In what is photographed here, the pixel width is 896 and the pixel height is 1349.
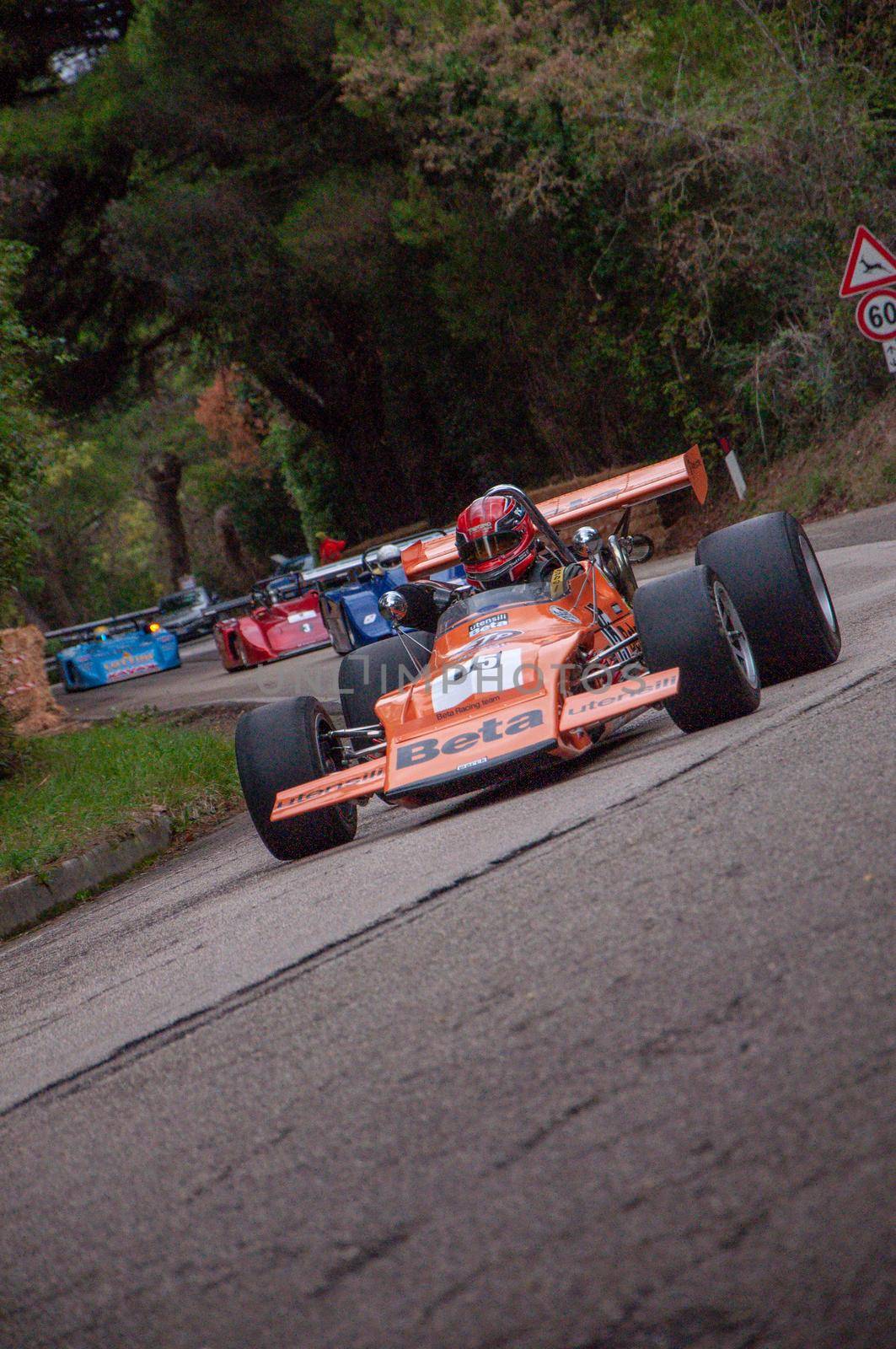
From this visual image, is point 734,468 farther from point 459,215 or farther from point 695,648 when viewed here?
point 695,648

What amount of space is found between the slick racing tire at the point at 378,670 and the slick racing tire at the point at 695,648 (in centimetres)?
204

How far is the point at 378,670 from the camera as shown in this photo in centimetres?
838

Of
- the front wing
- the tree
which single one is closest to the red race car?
the tree

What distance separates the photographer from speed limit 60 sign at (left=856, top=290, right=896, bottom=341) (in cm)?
1493

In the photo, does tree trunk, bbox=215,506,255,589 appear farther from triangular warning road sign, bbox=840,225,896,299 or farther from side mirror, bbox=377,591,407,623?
side mirror, bbox=377,591,407,623

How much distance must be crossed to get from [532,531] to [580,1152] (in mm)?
5537

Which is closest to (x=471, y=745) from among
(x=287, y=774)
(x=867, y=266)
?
(x=287, y=774)

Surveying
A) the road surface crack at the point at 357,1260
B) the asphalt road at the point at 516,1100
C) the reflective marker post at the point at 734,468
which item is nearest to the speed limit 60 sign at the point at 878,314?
the reflective marker post at the point at 734,468

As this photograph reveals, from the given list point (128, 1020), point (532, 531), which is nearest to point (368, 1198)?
point (128, 1020)

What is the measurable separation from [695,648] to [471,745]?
3.41 ft

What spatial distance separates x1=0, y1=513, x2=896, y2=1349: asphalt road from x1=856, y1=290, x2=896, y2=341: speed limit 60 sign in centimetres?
1037

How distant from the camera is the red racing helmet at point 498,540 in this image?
7.99 meters

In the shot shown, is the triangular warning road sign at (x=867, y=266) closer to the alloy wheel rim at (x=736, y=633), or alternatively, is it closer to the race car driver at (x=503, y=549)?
the race car driver at (x=503, y=549)

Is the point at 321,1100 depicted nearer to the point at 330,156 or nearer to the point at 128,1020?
the point at 128,1020
